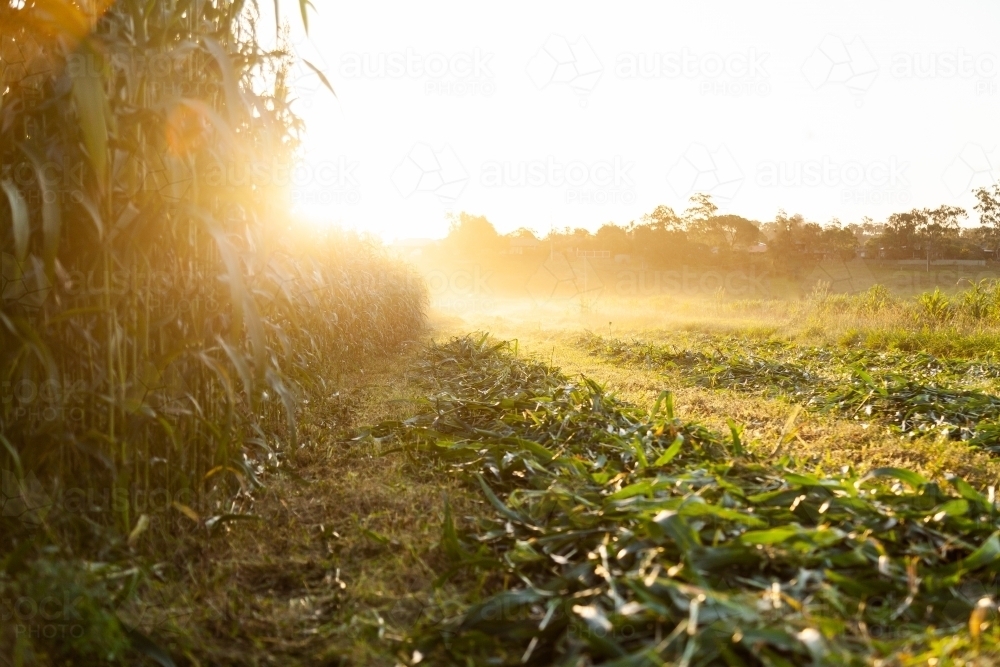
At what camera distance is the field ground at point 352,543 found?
64.1 inches

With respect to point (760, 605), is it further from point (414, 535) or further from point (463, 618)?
point (414, 535)

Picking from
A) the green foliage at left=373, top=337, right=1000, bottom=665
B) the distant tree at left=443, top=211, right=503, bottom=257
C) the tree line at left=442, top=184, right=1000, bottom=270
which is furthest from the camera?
the distant tree at left=443, top=211, right=503, bottom=257

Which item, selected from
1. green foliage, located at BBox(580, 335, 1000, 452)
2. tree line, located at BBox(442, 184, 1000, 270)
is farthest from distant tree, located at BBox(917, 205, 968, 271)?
green foliage, located at BBox(580, 335, 1000, 452)

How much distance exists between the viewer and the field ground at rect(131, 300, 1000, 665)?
5.34 feet

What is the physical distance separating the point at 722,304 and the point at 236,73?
16.3 metres

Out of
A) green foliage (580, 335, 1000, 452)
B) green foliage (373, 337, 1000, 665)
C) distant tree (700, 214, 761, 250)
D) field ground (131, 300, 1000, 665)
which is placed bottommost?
green foliage (580, 335, 1000, 452)

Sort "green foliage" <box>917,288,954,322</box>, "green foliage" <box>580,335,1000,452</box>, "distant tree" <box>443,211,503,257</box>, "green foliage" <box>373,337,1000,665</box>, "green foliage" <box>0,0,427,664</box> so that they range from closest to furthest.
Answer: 1. "green foliage" <box>373,337,1000,665</box>
2. "green foliage" <box>0,0,427,664</box>
3. "green foliage" <box>580,335,1000,452</box>
4. "green foliage" <box>917,288,954,322</box>
5. "distant tree" <box>443,211,503,257</box>

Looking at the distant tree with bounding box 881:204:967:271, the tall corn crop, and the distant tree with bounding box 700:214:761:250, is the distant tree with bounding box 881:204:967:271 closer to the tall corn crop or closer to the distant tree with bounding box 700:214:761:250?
the distant tree with bounding box 700:214:761:250

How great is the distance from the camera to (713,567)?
5.24 ft

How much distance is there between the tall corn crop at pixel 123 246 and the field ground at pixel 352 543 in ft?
0.89

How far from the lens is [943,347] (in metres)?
8.07

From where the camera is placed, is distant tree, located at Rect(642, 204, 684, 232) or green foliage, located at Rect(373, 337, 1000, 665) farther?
distant tree, located at Rect(642, 204, 684, 232)

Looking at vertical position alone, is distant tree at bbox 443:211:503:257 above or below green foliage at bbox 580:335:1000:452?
above

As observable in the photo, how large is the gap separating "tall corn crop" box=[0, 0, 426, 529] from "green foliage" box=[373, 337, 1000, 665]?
884 mm
